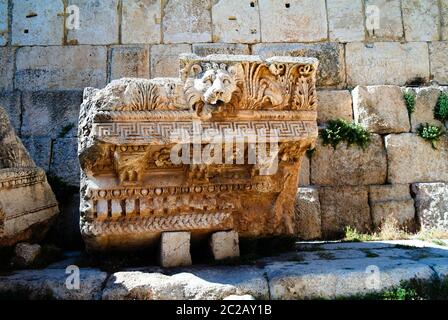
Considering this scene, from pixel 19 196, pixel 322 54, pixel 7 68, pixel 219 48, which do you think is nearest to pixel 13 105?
pixel 7 68

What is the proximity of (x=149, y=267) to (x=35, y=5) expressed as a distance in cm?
510

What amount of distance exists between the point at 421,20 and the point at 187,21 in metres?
3.81

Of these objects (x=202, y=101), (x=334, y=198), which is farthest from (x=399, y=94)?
(x=202, y=101)

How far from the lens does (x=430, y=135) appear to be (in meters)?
6.52

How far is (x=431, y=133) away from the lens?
6.54 m

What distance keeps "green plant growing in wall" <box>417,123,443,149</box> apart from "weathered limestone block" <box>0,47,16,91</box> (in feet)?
20.5

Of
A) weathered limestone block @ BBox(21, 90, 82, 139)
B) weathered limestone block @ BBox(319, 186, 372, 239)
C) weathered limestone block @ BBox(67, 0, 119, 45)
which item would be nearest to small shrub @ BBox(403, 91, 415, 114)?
weathered limestone block @ BBox(319, 186, 372, 239)

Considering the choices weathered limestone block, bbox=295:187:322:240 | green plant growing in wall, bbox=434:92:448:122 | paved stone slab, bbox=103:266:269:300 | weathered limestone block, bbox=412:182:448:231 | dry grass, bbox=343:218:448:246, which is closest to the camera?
paved stone slab, bbox=103:266:269:300

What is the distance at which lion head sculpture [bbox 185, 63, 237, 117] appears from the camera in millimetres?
3713

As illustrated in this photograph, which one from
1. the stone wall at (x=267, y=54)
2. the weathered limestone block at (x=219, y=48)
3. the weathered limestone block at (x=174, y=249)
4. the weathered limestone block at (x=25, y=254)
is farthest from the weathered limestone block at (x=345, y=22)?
the weathered limestone block at (x=25, y=254)

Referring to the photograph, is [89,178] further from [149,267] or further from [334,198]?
[334,198]

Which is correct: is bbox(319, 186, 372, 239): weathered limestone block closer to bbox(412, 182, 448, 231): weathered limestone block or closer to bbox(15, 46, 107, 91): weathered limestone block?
bbox(412, 182, 448, 231): weathered limestone block

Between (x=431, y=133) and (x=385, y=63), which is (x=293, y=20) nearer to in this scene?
(x=385, y=63)

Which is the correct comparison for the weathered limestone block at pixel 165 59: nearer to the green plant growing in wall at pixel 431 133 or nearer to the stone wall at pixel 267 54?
the stone wall at pixel 267 54
